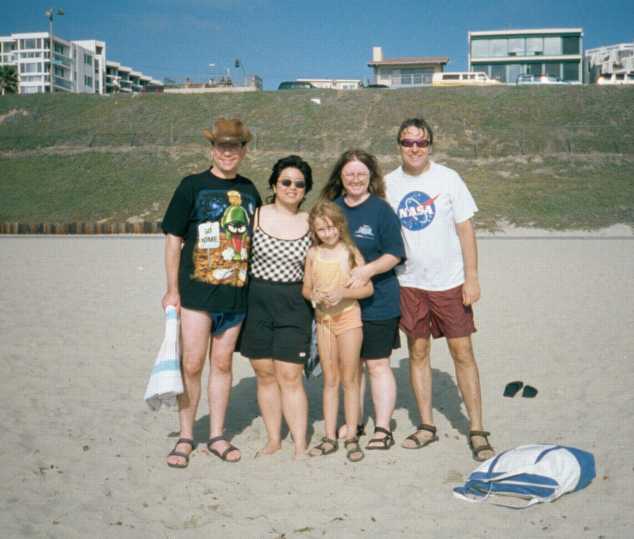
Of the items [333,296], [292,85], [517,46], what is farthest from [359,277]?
[517,46]

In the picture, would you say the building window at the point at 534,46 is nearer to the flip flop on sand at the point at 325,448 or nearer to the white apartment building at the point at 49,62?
the white apartment building at the point at 49,62

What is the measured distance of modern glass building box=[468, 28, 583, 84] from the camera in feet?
253

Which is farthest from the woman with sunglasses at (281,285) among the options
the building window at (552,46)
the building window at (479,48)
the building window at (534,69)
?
the building window at (479,48)

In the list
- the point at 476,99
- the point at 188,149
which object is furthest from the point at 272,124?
the point at 476,99

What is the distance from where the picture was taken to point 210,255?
459 cm

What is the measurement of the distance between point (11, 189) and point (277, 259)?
3641 centimetres

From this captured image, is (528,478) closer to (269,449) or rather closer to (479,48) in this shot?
(269,449)

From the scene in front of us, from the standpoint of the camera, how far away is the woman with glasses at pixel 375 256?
469 centimetres

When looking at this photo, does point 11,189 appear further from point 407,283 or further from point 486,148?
point 407,283

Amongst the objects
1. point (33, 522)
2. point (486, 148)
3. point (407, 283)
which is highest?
point (486, 148)

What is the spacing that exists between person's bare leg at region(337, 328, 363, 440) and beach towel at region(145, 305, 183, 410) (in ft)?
3.51

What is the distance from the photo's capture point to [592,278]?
545 inches

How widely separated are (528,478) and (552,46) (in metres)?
81.3

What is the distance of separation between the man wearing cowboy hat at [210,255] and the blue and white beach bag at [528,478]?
63.7 inches
